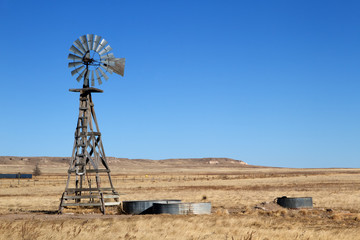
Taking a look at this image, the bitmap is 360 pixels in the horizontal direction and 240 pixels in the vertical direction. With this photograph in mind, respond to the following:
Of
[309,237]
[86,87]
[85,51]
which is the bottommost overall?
[309,237]

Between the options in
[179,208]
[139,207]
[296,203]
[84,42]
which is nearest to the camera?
[179,208]

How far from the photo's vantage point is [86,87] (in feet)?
77.4

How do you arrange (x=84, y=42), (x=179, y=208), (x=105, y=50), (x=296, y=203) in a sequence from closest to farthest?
(x=179, y=208)
(x=84, y=42)
(x=105, y=50)
(x=296, y=203)

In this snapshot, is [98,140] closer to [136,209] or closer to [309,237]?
[136,209]

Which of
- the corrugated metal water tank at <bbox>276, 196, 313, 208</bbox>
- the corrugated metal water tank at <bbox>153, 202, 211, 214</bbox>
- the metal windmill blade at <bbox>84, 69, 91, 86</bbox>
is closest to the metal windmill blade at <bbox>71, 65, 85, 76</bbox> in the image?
the metal windmill blade at <bbox>84, 69, 91, 86</bbox>

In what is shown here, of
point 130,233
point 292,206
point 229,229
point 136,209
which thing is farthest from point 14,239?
point 292,206

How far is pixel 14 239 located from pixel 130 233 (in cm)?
338

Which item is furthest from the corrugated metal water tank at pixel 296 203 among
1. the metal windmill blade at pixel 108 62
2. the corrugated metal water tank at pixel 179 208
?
the metal windmill blade at pixel 108 62

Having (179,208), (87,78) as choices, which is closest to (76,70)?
(87,78)

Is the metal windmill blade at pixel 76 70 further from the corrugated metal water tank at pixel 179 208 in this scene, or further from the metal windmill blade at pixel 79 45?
the corrugated metal water tank at pixel 179 208

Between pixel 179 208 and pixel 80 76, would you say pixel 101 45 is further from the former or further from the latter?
pixel 179 208

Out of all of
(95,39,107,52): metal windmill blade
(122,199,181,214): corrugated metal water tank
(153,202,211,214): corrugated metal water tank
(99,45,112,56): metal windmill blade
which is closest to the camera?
(153,202,211,214): corrugated metal water tank

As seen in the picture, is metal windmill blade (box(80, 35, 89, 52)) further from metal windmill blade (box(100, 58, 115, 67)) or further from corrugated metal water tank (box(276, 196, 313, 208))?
corrugated metal water tank (box(276, 196, 313, 208))

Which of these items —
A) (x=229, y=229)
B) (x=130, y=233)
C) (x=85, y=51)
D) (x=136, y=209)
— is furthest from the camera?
(x=85, y=51)
